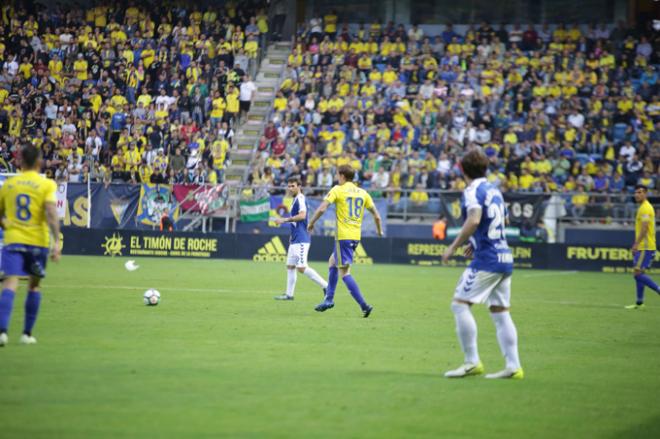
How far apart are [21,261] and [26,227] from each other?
1.26 feet

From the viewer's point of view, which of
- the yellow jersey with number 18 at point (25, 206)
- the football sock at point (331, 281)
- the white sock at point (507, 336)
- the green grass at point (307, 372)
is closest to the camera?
the green grass at point (307, 372)

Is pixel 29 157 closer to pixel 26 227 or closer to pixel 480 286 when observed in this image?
pixel 26 227

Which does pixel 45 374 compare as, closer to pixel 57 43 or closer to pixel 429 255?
pixel 429 255

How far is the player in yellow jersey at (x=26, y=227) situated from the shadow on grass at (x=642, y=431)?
20.4ft

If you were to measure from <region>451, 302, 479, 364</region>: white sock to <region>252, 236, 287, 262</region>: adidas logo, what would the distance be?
24526mm

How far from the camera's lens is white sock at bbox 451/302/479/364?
384 inches

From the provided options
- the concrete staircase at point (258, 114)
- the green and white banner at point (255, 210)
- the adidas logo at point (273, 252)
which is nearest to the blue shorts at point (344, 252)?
the adidas logo at point (273, 252)

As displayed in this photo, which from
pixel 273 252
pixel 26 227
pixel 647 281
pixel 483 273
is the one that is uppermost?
pixel 26 227

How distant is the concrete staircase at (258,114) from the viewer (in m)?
39.2

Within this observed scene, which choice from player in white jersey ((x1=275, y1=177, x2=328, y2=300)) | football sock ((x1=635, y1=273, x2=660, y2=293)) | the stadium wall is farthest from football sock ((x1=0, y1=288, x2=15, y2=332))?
the stadium wall

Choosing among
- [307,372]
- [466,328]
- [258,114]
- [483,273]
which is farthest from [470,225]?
[258,114]

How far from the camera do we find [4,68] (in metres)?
42.4

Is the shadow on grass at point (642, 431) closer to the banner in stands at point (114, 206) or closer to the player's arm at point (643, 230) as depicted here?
→ the player's arm at point (643, 230)

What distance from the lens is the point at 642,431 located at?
7715 mm
